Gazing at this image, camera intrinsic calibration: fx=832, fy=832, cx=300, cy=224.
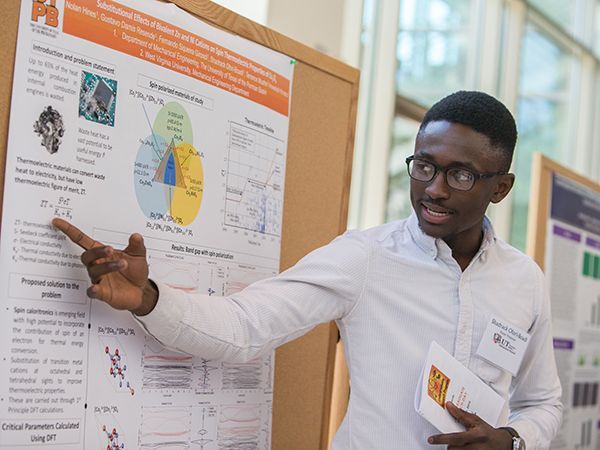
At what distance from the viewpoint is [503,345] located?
1.96m

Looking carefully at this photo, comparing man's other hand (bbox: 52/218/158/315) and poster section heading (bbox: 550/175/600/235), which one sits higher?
poster section heading (bbox: 550/175/600/235)

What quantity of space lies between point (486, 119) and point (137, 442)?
1.04m

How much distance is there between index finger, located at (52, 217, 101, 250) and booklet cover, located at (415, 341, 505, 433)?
29.0 inches

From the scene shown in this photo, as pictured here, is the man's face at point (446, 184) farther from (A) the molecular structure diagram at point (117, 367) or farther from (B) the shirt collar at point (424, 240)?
(A) the molecular structure diagram at point (117, 367)

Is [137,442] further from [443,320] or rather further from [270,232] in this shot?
[443,320]

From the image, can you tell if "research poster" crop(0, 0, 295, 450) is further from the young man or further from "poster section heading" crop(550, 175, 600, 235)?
"poster section heading" crop(550, 175, 600, 235)

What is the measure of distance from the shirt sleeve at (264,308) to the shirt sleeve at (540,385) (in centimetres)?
58

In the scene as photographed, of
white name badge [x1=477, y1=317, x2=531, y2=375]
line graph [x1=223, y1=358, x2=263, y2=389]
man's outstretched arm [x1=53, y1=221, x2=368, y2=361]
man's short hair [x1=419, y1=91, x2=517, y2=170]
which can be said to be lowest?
line graph [x1=223, y1=358, x2=263, y2=389]

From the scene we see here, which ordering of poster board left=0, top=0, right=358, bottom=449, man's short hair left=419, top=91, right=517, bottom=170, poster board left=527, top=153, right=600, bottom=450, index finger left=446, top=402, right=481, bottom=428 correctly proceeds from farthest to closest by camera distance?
1. poster board left=527, top=153, right=600, bottom=450
2. poster board left=0, top=0, right=358, bottom=449
3. man's short hair left=419, top=91, right=517, bottom=170
4. index finger left=446, top=402, right=481, bottom=428

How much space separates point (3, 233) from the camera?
1424 mm

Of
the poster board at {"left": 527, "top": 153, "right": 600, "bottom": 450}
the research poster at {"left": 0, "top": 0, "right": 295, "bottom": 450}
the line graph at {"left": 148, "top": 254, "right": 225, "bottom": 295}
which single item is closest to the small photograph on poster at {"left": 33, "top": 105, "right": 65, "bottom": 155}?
the research poster at {"left": 0, "top": 0, "right": 295, "bottom": 450}

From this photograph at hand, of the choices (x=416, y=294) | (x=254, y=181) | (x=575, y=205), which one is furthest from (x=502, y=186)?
(x=575, y=205)

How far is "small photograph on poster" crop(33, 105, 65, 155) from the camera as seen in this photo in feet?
4.88

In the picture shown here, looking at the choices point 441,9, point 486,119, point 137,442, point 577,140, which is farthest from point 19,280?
point 577,140
